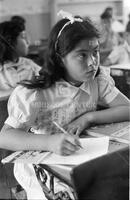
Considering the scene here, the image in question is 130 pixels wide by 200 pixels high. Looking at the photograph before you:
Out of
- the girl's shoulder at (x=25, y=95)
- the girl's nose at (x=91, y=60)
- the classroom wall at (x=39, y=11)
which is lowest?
the classroom wall at (x=39, y=11)

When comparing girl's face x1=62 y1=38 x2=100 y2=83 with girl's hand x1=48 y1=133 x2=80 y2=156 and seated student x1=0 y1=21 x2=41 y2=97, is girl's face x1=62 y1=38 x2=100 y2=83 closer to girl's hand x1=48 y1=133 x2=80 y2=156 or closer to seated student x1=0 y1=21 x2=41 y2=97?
girl's hand x1=48 y1=133 x2=80 y2=156

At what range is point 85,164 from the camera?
684 millimetres

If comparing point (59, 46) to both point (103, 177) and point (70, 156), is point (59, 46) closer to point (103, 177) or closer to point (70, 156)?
point (70, 156)

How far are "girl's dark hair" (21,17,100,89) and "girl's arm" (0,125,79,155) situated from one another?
0.19 m

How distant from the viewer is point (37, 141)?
38.4 inches

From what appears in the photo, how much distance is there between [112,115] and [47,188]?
0.43m

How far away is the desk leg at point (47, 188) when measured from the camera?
2.72 feet

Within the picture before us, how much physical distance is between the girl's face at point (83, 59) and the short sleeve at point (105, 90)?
0.16 m

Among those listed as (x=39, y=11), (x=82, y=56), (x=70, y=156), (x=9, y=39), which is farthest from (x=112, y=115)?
(x=39, y=11)

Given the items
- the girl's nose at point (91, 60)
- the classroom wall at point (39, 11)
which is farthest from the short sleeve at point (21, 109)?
the classroom wall at point (39, 11)

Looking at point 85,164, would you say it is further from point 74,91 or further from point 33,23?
point 33,23

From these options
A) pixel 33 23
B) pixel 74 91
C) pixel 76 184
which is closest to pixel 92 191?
pixel 76 184

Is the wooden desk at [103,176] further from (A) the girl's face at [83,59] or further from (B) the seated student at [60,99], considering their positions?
(A) the girl's face at [83,59]

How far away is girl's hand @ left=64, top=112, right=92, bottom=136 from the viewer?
3.58ft
